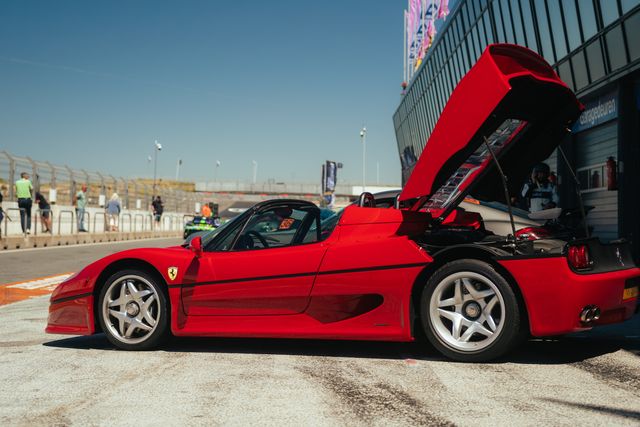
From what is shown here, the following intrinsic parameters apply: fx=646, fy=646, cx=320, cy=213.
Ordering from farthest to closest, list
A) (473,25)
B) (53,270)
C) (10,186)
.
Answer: (473,25) → (10,186) → (53,270)

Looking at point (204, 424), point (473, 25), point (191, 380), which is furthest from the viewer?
point (473, 25)

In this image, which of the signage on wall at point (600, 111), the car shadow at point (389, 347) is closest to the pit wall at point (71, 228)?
the signage on wall at point (600, 111)

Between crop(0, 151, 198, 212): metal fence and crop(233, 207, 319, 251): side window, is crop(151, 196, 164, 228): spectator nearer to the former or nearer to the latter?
crop(0, 151, 198, 212): metal fence

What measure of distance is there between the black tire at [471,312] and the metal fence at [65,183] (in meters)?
19.8

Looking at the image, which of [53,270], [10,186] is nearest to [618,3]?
[53,270]

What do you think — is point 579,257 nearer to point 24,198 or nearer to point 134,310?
point 134,310

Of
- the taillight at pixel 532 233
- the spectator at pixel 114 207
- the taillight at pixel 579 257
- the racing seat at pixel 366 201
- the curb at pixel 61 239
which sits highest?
the spectator at pixel 114 207

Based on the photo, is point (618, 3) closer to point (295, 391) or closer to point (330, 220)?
point (330, 220)

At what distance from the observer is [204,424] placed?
116 inches

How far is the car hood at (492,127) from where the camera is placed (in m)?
3.92

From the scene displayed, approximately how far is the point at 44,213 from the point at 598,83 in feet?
57.2

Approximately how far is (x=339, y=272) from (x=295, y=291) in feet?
1.10

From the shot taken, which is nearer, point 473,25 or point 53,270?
point 53,270

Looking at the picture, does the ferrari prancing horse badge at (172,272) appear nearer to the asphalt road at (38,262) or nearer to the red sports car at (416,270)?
the red sports car at (416,270)
